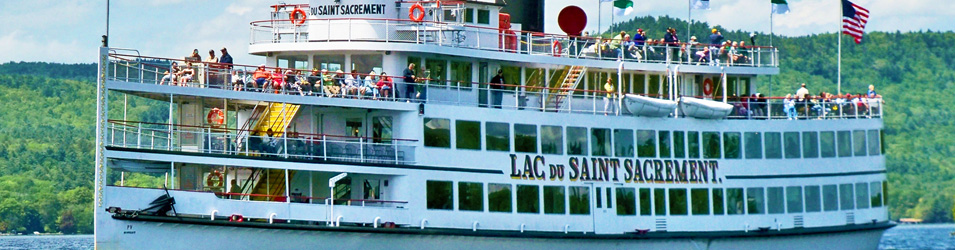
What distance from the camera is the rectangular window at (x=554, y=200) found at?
3347 centimetres

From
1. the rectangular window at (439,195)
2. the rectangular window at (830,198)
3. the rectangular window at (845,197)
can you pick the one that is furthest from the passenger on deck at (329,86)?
the rectangular window at (845,197)

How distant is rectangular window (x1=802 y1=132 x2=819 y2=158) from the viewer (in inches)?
1478

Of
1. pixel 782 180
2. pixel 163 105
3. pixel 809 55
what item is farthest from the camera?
pixel 809 55

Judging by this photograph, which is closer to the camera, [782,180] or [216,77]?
[216,77]

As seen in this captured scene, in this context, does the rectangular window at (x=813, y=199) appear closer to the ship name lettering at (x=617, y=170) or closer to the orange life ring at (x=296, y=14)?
the ship name lettering at (x=617, y=170)

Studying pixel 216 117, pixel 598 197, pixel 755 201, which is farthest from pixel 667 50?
pixel 216 117

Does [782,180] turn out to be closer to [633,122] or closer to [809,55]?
[633,122]

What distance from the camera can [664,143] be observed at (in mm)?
35344

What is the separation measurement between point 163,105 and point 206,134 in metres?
61.3

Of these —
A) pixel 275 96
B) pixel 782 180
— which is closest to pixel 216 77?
pixel 275 96

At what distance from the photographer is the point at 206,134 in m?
29.5

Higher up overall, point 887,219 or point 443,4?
point 443,4

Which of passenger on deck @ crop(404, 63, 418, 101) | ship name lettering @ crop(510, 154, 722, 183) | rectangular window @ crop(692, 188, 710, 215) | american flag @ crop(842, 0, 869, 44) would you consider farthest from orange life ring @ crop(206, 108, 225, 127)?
american flag @ crop(842, 0, 869, 44)

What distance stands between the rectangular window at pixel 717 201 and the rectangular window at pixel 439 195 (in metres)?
6.93
